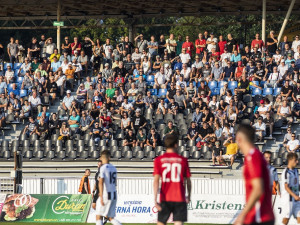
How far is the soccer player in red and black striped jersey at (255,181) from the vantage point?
7.08 metres

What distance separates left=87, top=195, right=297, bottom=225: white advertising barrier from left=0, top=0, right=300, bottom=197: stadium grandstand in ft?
15.1

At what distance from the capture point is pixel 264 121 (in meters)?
24.8

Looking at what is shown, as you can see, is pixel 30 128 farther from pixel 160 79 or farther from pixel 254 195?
pixel 254 195

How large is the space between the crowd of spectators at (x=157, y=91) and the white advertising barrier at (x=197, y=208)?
526cm

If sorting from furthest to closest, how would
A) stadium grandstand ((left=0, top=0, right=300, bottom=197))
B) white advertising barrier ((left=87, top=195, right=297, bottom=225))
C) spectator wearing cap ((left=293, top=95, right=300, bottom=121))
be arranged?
spectator wearing cap ((left=293, top=95, right=300, bottom=121)) → stadium grandstand ((left=0, top=0, right=300, bottom=197)) → white advertising barrier ((left=87, top=195, right=297, bottom=225))

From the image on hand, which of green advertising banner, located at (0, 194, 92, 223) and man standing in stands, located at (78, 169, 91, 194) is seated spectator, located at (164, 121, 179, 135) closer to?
man standing in stands, located at (78, 169, 91, 194)

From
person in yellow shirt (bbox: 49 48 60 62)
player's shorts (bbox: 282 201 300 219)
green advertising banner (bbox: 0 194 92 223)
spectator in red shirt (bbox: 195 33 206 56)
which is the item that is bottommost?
green advertising banner (bbox: 0 194 92 223)

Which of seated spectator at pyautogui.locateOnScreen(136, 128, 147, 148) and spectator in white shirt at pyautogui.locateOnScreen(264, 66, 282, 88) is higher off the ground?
spectator in white shirt at pyautogui.locateOnScreen(264, 66, 282, 88)

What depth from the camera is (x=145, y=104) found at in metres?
26.6

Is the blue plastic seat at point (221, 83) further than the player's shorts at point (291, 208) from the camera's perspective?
Yes

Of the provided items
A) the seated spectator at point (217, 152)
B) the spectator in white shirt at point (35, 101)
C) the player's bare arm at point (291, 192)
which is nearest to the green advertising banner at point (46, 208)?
the seated spectator at point (217, 152)

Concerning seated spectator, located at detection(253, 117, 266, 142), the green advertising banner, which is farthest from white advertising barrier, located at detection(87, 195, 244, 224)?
seated spectator, located at detection(253, 117, 266, 142)

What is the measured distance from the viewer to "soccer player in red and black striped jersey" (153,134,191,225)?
33.2ft

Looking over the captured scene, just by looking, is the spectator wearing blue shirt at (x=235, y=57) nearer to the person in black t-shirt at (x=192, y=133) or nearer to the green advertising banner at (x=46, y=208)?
the person in black t-shirt at (x=192, y=133)
